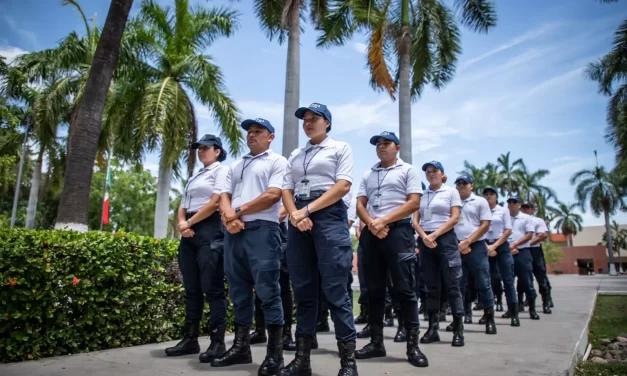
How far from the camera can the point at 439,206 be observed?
598cm

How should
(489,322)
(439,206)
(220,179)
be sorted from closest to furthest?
(220,179), (439,206), (489,322)

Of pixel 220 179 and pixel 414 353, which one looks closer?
pixel 414 353

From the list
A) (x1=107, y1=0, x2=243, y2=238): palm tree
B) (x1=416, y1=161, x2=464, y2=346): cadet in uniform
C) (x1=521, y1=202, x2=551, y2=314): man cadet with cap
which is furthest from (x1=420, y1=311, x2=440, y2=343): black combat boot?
(x1=107, y1=0, x2=243, y2=238): palm tree

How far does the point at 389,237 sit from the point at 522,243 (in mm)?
5918

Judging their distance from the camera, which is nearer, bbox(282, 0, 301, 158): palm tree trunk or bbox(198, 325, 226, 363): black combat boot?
bbox(198, 325, 226, 363): black combat boot

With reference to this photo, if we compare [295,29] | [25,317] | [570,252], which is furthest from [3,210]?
[570,252]

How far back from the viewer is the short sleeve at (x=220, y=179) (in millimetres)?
4625

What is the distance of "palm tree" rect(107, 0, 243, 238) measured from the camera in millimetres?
16297

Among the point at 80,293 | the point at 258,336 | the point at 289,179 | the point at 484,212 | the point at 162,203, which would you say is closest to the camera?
the point at 289,179

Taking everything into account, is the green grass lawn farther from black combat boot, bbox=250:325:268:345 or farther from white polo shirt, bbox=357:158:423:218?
black combat boot, bbox=250:325:268:345

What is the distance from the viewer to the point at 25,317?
4.50m

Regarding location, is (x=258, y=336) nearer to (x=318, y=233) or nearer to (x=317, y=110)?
(x=318, y=233)

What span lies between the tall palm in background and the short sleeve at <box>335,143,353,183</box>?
24.3ft

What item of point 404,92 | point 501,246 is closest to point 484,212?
point 501,246
